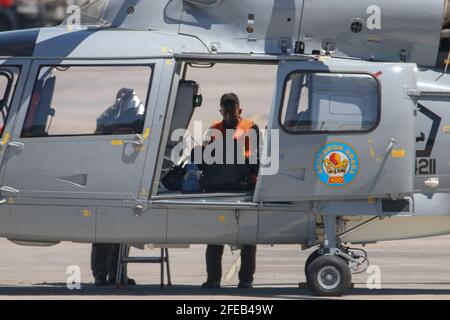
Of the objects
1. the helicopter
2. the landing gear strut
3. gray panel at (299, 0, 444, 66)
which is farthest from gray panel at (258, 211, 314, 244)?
gray panel at (299, 0, 444, 66)

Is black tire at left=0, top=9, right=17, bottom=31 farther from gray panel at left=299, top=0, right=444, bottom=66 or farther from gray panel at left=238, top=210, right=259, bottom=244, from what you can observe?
gray panel at left=238, top=210, right=259, bottom=244

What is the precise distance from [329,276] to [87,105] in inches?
113

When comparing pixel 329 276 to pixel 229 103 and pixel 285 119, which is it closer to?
pixel 285 119

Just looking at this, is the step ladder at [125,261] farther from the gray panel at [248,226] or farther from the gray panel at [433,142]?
the gray panel at [433,142]

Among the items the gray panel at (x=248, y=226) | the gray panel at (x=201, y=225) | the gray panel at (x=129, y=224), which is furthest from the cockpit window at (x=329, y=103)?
the gray panel at (x=129, y=224)

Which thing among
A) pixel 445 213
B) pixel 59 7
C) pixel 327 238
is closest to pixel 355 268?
pixel 327 238

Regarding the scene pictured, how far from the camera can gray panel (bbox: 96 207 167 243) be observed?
32.0 feet

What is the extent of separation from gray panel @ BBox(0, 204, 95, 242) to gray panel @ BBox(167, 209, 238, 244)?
0.78 m

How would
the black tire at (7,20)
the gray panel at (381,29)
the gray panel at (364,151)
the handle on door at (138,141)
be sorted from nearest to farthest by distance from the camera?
the gray panel at (364,151) → the handle on door at (138,141) → the gray panel at (381,29) → the black tire at (7,20)

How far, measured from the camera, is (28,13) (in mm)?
30359

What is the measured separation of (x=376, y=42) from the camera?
9.95 metres

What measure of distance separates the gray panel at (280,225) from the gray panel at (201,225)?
26 centimetres

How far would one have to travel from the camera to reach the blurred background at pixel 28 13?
2988 cm

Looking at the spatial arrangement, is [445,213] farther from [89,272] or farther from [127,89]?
[89,272]
